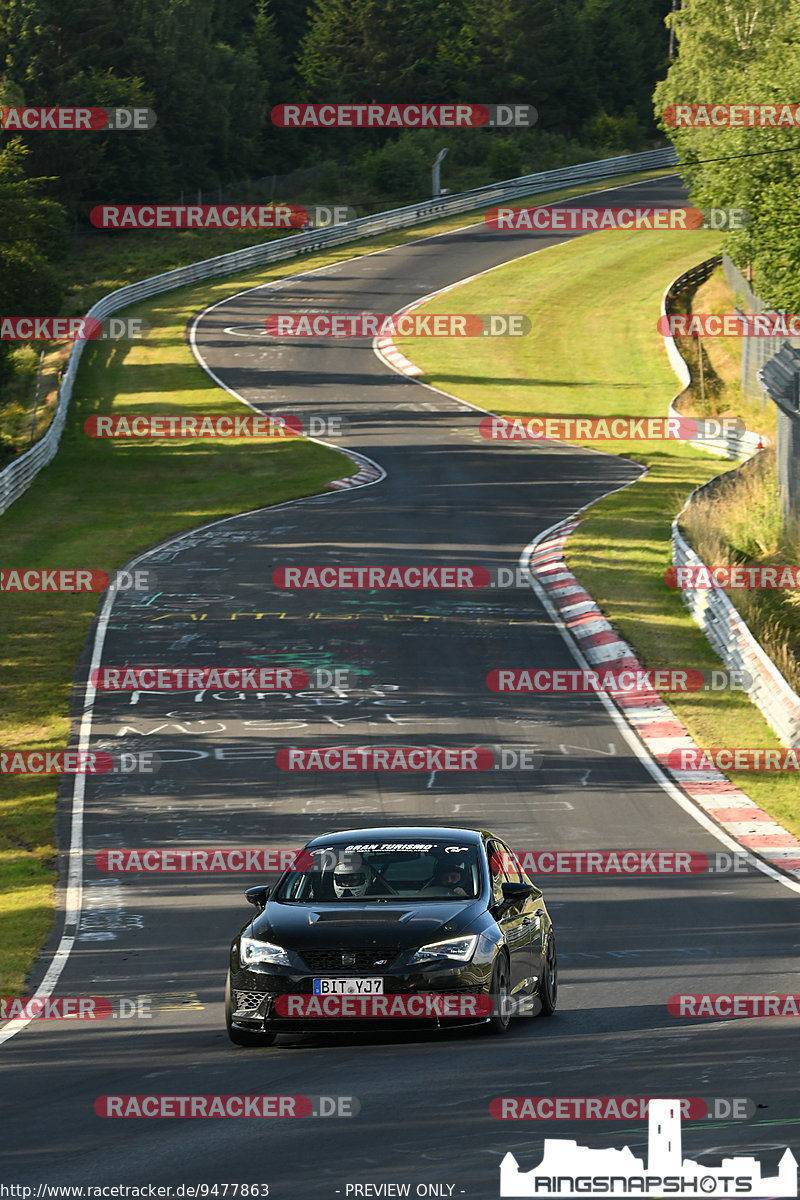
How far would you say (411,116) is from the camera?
104 m

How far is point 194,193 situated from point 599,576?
2757 inches

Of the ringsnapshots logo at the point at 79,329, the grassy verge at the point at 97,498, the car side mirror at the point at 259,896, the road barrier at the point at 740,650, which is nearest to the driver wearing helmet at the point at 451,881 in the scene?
the car side mirror at the point at 259,896

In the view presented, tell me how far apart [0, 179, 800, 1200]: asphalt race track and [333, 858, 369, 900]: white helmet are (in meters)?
1.03

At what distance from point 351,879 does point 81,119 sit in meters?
79.8

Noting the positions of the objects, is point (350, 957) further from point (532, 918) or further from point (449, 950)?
point (532, 918)

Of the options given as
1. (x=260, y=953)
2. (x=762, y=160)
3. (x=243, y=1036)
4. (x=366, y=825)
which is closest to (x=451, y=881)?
(x=260, y=953)

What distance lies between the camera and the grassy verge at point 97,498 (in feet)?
64.2

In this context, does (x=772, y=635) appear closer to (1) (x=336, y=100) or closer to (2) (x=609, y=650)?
(2) (x=609, y=650)

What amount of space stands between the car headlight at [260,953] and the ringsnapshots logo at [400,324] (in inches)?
2155

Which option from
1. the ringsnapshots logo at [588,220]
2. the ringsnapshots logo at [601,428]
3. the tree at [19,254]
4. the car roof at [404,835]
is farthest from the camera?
the ringsnapshots logo at [588,220]

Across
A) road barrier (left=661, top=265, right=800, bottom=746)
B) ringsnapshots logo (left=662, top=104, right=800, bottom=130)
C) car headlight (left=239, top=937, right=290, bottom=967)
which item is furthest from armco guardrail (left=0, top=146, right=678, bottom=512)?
car headlight (left=239, top=937, right=290, bottom=967)

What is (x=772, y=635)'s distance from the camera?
93.1 feet

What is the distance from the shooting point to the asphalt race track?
819cm

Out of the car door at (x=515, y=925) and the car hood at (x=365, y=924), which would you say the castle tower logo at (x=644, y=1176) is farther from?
the car door at (x=515, y=925)
